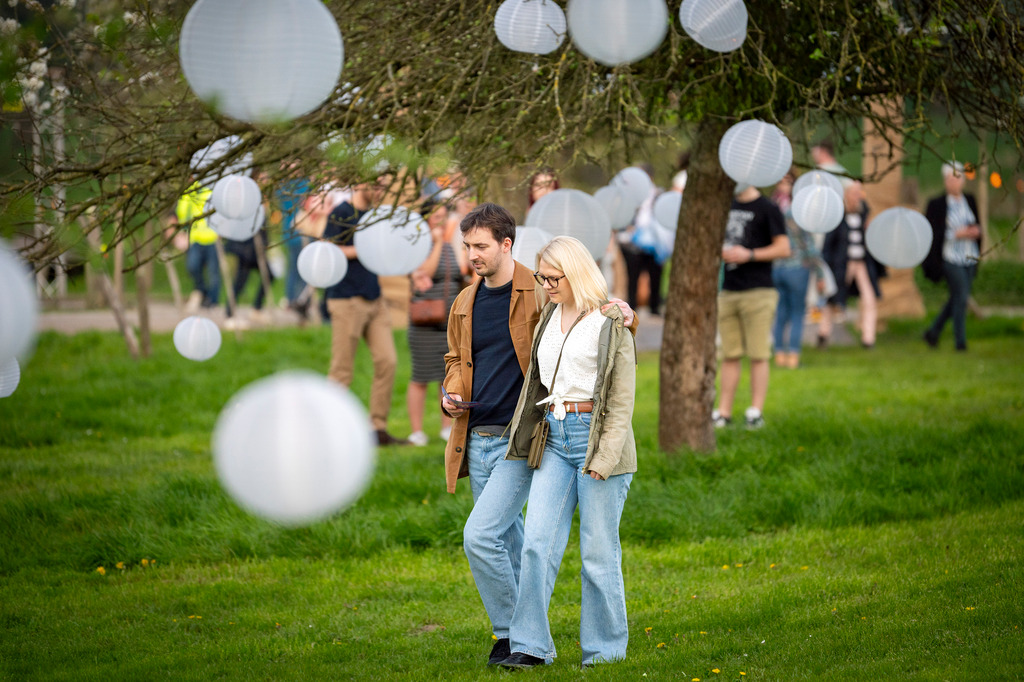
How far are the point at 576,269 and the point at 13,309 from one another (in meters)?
2.13

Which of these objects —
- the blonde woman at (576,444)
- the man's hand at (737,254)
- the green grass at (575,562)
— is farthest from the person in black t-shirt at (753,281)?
the blonde woman at (576,444)

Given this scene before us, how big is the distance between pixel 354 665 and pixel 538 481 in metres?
1.13

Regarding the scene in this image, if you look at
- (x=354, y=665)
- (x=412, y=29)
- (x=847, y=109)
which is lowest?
(x=354, y=665)

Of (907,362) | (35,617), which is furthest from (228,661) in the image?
(907,362)

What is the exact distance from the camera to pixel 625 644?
4.30m

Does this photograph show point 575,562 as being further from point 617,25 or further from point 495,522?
point 617,25

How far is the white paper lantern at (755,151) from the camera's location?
520 cm

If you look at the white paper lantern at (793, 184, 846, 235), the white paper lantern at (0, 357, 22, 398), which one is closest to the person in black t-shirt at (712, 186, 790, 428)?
Answer: the white paper lantern at (793, 184, 846, 235)

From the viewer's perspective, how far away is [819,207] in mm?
5742

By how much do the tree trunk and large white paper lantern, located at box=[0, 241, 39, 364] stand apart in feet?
15.8

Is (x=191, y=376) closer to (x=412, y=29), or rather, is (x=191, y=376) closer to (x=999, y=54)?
(x=412, y=29)

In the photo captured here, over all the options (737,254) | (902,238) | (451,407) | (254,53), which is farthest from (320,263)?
(254,53)

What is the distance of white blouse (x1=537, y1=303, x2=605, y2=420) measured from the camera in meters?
4.15

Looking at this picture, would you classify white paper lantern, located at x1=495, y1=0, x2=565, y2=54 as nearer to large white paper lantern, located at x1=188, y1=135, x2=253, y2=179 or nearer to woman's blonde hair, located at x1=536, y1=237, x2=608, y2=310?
woman's blonde hair, located at x1=536, y1=237, x2=608, y2=310
